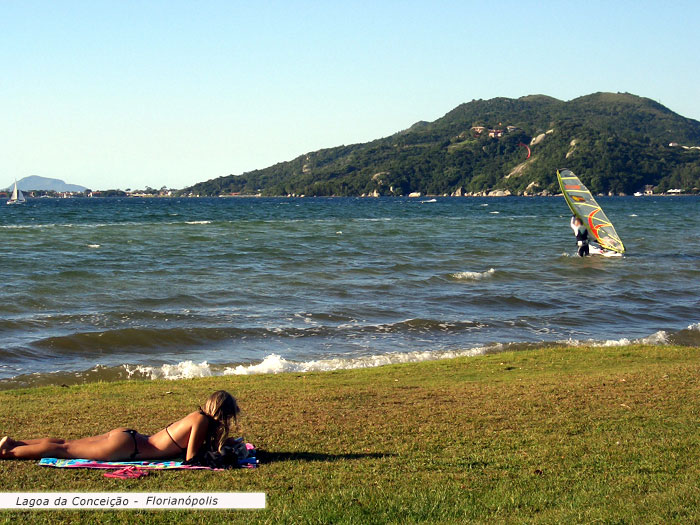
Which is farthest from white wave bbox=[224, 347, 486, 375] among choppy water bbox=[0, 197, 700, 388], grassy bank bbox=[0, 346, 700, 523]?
grassy bank bbox=[0, 346, 700, 523]

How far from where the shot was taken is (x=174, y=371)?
13242 mm

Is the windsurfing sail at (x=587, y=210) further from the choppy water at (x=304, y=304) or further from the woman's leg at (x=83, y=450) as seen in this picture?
the woman's leg at (x=83, y=450)

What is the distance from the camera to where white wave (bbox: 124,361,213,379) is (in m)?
13.1

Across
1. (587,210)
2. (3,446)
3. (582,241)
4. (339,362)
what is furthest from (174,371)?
(587,210)

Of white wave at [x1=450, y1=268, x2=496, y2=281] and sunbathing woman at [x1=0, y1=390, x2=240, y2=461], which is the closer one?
sunbathing woman at [x1=0, y1=390, x2=240, y2=461]

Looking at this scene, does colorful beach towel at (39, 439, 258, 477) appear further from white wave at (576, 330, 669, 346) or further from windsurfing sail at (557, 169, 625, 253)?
windsurfing sail at (557, 169, 625, 253)

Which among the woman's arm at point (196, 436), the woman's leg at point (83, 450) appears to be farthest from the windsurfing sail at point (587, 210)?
the woman's leg at point (83, 450)

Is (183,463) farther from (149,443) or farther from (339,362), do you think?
(339,362)

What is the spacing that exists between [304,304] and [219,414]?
14.2 metres

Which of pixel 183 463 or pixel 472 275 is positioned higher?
pixel 183 463

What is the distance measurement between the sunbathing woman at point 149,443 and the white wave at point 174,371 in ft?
20.1

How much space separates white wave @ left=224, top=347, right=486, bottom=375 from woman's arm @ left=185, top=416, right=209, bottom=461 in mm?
6485

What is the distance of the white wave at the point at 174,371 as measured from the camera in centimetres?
1309

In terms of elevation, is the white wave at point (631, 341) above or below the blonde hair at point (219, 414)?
below
